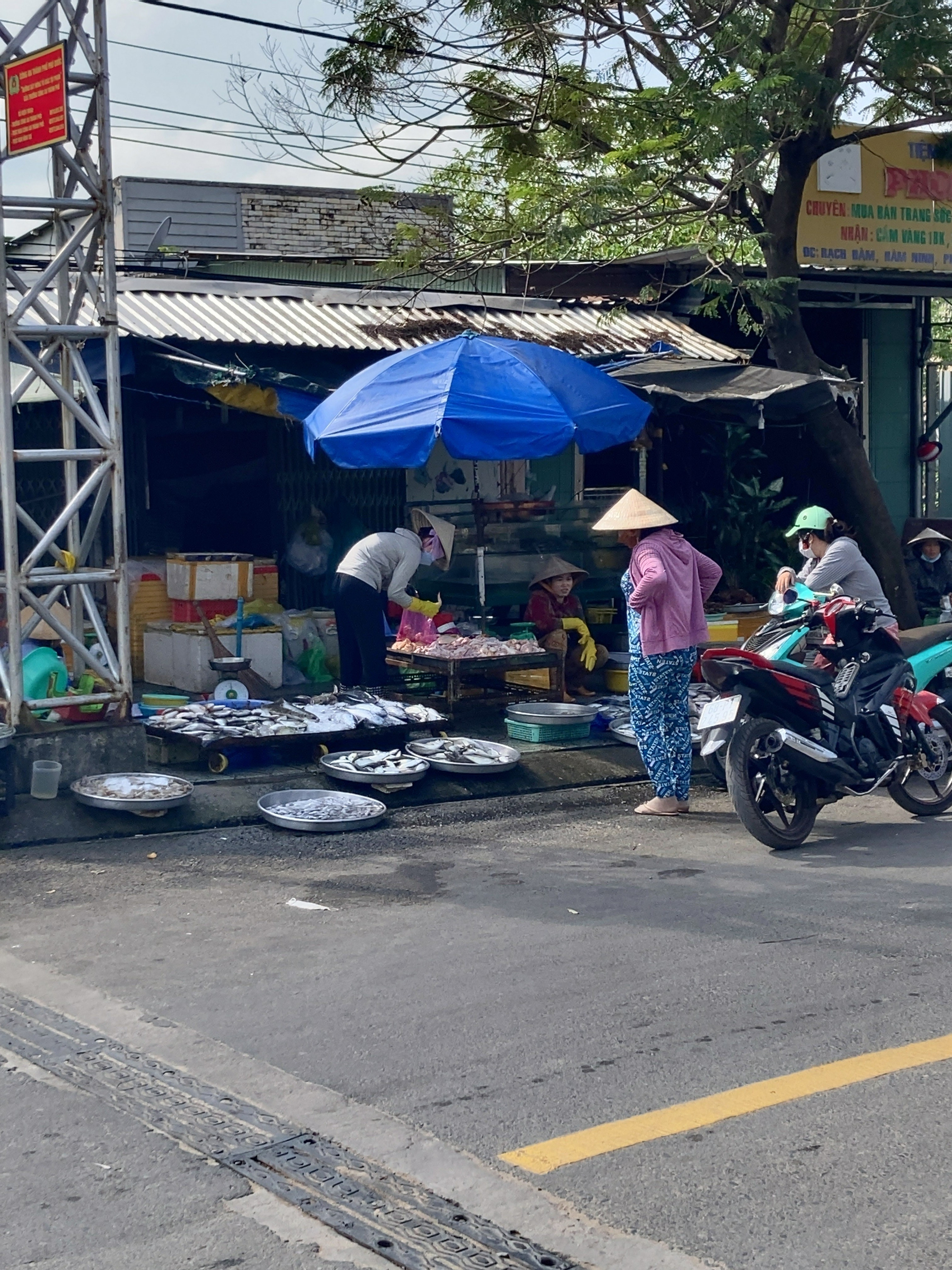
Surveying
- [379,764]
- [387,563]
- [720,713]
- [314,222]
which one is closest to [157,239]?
[387,563]

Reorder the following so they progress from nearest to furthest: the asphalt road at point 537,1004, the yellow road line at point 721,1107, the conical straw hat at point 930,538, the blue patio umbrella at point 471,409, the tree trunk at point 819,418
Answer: the asphalt road at point 537,1004, the yellow road line at point 721,1107, the blue patio umbrella at point 471,409, the tree trunk at point 819,418, the conical straw hat at point 930,538

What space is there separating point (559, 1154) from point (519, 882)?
10.4 ft

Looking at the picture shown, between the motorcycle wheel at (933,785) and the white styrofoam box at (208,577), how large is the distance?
220 inches

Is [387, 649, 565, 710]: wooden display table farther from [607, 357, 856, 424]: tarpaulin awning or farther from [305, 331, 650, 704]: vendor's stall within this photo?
[607, 357, 856, 424]: tarpaulin awning

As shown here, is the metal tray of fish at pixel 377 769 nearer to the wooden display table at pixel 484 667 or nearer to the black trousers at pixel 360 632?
the wooden display table at pixel 484 667

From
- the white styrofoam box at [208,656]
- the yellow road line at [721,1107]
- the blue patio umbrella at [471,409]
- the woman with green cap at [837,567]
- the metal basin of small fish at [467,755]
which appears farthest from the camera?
the white styrofoam box at [208,656]

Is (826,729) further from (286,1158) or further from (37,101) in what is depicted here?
(37,101)

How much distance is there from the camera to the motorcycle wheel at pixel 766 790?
25.1 ft

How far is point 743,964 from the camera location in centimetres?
569

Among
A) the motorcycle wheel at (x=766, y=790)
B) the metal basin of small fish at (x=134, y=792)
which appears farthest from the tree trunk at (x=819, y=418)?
the metal basin of small fish at (x=134, y=792)

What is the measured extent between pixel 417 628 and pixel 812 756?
4.18 meters

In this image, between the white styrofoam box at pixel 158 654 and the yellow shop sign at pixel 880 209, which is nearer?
the white styrofoam box at pixel 158 654

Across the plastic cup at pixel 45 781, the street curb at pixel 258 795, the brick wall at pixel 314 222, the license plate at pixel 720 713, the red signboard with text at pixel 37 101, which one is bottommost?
the street curb at pixel 258 795

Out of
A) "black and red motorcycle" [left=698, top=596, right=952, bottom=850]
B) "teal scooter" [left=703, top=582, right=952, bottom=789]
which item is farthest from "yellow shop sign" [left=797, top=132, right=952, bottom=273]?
"black and red motorcycle" [left=698, top=596, right=952, bottom=850]
